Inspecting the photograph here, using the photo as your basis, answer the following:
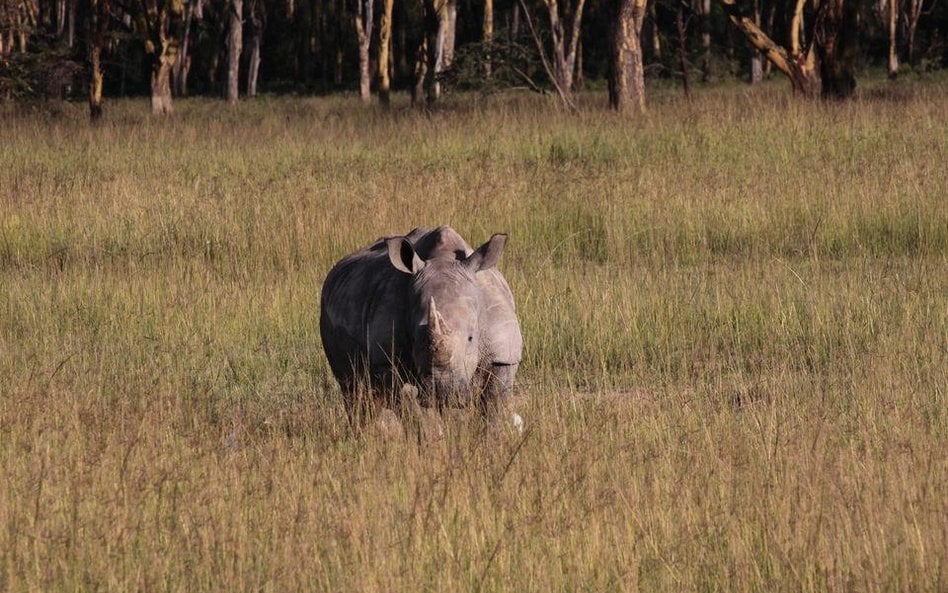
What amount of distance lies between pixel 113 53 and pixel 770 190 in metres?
39.7

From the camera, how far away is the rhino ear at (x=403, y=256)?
520 centimetres

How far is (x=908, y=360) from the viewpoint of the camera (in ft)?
22.5

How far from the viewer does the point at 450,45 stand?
1532 inches

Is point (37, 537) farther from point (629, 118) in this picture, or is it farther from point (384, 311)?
point (629, 118)

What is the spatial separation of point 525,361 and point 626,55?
1186 cm

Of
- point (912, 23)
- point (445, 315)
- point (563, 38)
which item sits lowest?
point (445, 315)

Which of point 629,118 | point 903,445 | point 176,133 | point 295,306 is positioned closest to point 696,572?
point 903,445

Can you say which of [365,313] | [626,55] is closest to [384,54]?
[626,55]

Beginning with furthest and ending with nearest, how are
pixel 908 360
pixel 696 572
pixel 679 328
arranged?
pixel 679 328
pixel 908 360
pixel 696 572

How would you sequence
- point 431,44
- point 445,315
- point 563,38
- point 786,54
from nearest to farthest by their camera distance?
point 445,315, point 786,54, point 431,44, point 563,38

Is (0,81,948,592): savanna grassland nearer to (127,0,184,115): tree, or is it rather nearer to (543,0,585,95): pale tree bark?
(127,0,184,115): tree

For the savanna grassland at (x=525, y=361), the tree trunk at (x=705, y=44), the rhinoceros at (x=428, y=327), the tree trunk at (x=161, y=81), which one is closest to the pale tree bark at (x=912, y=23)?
the tree trunk at (x=705, y=44)

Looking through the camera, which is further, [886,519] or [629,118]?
[629,118]

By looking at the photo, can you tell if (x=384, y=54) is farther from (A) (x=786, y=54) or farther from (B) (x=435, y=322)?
(B) (x=435, y=322)
